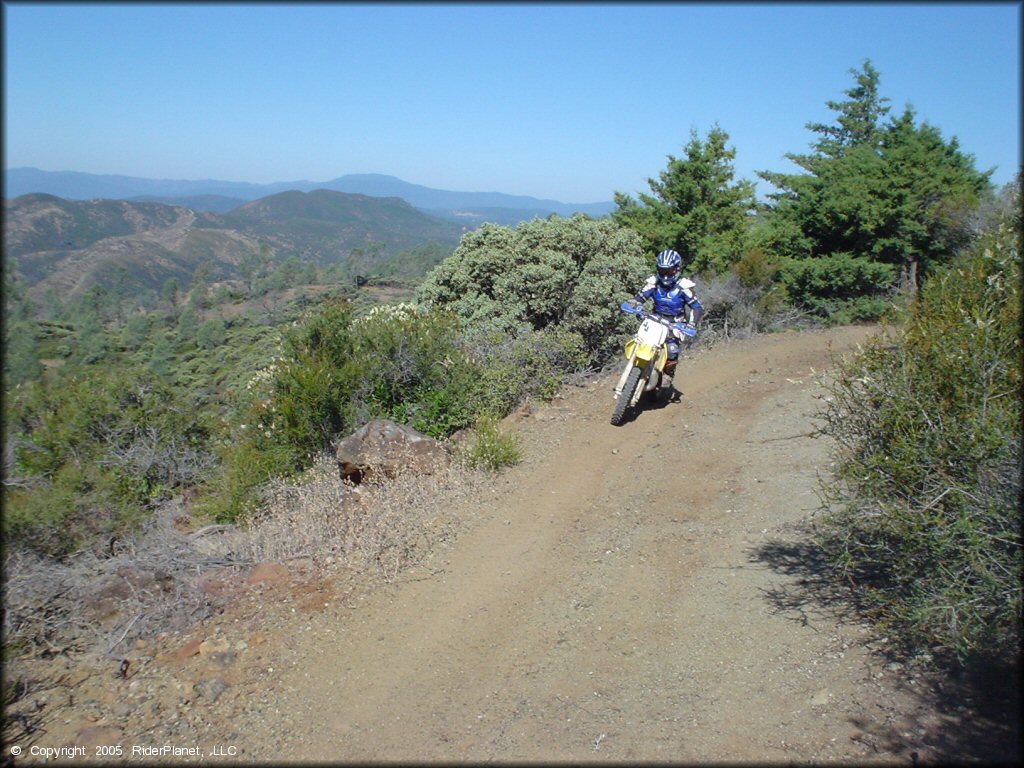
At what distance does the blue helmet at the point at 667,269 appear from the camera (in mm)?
8617

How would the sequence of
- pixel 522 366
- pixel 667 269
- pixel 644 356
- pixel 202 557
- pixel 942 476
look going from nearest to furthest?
pixel 942 476 → pixel 202 557 → pixel 644 356 → pixel 667 269 → pixel 522 366

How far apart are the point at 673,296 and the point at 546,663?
5368 mm

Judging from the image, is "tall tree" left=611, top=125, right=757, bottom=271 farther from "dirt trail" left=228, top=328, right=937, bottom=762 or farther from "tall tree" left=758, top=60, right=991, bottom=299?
"dirt trail" left=228, top=328, right=937, bottom=762

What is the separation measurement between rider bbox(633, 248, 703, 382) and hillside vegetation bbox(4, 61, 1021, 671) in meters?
1.78

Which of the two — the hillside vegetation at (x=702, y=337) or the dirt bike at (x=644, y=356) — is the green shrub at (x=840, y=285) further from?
the dirt bike at (x=644, y=356)

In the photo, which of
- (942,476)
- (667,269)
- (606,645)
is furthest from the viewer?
(667,269)

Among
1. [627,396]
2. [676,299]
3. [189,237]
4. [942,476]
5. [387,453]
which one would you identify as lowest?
[387,453]

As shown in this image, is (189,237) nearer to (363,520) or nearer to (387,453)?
(387,453)

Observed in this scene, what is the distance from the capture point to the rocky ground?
355cm

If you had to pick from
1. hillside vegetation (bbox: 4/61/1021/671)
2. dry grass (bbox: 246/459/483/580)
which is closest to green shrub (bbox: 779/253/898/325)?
hillside vegetation (bbox: 4/61/1021/671)

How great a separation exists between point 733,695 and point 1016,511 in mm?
1691

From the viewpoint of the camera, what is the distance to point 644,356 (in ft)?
26.9

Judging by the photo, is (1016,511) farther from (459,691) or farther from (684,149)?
(684,149)

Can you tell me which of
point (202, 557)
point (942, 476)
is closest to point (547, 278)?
point (202, 557)
